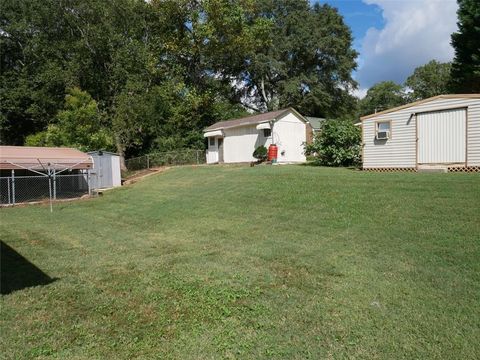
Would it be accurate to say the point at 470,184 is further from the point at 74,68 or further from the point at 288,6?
the point at 288,6

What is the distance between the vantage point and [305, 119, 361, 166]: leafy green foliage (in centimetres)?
1769

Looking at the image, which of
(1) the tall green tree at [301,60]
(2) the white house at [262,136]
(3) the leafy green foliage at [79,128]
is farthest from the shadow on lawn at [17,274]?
(1) the tall green tree at [301,60]

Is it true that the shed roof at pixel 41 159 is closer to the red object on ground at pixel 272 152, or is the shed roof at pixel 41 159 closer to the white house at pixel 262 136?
the white house at pixel 262 136

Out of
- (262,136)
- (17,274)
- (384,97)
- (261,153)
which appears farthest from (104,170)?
(384,97)

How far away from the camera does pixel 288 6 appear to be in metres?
38.7

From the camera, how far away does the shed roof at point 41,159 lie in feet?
55.8

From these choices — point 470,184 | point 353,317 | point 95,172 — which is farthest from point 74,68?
point 353,317

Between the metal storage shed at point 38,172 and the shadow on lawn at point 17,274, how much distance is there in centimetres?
1057

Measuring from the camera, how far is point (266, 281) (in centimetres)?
489

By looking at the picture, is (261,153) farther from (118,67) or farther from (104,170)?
(118,67)

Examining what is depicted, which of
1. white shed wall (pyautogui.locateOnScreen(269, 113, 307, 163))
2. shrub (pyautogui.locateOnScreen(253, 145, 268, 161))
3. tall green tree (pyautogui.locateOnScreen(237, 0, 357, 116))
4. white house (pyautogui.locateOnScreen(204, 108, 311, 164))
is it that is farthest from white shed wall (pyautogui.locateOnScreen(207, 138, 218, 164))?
tall green tree (pyautogui.locateOnScreen(237, 0, 357, 116))

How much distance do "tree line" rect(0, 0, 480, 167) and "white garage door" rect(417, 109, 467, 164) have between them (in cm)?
1409

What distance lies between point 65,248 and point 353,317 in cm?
564

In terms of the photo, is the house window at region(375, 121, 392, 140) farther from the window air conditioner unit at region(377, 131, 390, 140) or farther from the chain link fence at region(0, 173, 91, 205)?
the chain link fence at region(0, 173, 91, 205)
